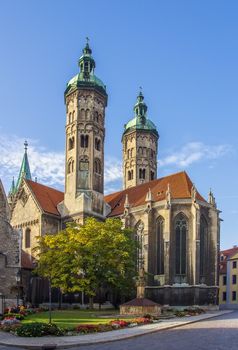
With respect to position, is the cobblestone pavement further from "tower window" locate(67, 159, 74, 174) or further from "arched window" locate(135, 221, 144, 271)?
"tower window" locate(67, 159, 74, 174)

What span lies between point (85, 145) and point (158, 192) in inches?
466

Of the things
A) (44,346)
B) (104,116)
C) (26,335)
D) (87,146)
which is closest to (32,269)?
(87,146)

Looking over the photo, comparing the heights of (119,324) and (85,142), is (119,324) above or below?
below

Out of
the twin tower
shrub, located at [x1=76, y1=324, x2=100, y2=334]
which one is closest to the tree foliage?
the twin tower

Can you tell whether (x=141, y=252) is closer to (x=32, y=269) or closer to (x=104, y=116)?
(x=32, y=269)

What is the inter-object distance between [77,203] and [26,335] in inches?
1505

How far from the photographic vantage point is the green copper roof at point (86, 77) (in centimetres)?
6706

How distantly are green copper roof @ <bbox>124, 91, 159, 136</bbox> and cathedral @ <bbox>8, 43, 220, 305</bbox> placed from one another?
58.2 feet

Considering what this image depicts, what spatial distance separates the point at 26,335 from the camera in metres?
25.0

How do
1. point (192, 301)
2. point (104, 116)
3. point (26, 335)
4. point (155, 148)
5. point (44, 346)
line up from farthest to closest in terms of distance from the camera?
1. point (155, 148)
2. point (104, 116)
3. point (192, 301)
4. point (26, 335)
5. point (44, 346)

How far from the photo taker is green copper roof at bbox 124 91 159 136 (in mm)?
85875

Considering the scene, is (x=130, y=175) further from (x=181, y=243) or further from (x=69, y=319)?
(x=69, y=319)

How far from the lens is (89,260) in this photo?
155ft

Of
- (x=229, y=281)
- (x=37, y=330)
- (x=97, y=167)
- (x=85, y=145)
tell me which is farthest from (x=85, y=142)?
(x=37, y=330)
